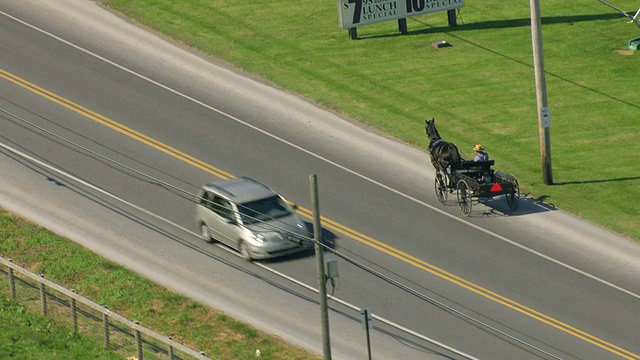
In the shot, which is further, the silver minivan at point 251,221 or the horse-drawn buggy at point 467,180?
the horse-drawn buggy at point 467,180

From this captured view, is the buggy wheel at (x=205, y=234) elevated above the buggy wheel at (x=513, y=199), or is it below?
above

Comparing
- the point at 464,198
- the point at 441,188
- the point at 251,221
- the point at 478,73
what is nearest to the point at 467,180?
the point at 464,198

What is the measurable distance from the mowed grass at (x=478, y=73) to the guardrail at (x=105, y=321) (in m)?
12.9

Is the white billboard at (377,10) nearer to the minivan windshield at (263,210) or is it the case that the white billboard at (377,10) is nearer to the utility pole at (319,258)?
the minivan windshield at (263,210)

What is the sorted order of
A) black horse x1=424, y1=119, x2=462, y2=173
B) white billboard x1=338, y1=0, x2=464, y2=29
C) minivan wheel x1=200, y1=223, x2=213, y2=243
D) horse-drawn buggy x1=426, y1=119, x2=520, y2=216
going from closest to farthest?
1. minivan wheel x1=200, y1=223, x2=213, y2=243
2. horse-drawn buggy x1=426, y1=119, x2=520, y2=216
3. black horse x1=424, y1=119, x2=462, y2=173
4. white billboard x1=338, y1=0, x2=464, y2=29

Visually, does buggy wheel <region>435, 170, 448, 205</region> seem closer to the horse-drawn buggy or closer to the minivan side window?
the horse-drawn buggy

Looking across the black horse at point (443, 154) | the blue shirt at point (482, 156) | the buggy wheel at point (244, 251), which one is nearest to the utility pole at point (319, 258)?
the buggy wheel at point (244, 251)

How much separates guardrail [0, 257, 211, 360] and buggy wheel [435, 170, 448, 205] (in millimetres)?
11994

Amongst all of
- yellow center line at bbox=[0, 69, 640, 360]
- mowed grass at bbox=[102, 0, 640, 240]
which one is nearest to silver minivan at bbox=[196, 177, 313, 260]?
yellow center line at bbox=[0, 69, 640, 360]

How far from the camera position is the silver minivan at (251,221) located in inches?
1235

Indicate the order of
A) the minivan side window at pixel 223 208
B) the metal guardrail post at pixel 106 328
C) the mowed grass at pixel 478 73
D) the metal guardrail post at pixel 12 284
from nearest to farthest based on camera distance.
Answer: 1. the metal guardrail post at pixel 106 328
2. the metal guardrail post at pixel 12 284
3. the minivan side window at pixel 223 208
4. the mowed grass at pixel 478 73

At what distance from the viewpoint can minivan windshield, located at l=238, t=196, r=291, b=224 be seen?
104 feet

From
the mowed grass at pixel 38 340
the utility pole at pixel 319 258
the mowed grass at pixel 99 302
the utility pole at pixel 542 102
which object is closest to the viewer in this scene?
the utility pole at pixel 319 258

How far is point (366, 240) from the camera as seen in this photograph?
33406 mm
